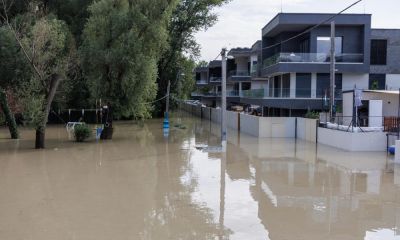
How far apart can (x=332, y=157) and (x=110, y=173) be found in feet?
32.7

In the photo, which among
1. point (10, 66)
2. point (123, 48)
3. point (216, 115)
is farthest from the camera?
point (216, 115)

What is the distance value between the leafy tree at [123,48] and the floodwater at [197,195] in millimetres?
6221

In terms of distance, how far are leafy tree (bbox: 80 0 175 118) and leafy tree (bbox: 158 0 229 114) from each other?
20.8m

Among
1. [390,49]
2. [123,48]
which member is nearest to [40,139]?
[123,48]

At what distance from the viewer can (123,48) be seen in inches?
1143

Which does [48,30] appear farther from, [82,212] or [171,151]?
[82,212]

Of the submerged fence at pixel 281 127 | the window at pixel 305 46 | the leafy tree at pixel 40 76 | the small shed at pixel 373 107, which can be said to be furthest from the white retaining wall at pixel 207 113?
the leafy tree at pixel 40 76

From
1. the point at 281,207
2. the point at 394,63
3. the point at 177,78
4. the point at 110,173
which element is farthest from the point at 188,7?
the point at 281,207

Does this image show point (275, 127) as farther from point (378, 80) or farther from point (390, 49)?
point (390, 49)

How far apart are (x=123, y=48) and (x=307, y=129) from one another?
1179cm

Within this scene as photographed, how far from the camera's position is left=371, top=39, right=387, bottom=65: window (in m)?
41.6

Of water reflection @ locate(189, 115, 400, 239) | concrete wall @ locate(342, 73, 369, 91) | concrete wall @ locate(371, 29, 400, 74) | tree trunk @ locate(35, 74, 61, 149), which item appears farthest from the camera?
concrete wall @ locate(371, 29, 400, 74)

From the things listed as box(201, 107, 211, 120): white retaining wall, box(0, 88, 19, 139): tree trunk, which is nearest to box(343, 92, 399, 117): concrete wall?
box(0, 88, 19, 139): tree trunk

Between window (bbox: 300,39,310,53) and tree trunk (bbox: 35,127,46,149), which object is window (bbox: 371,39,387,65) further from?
tree trunk (bbox: 35,127,46,149)
